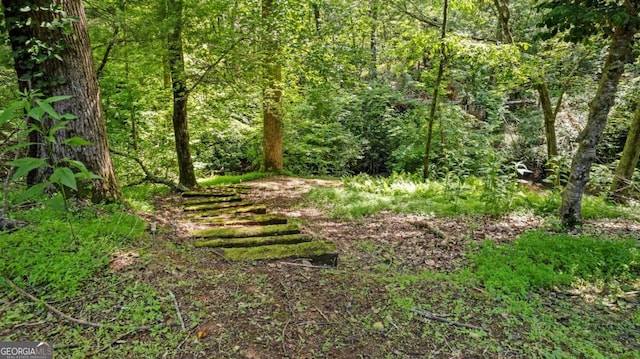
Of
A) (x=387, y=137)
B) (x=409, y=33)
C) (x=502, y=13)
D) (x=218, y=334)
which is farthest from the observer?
(x=387, y=137)

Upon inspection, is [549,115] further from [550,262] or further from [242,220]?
[242,220]

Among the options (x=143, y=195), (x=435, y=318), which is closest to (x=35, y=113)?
(x=435, y=318)

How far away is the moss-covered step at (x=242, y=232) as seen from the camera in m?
4.02

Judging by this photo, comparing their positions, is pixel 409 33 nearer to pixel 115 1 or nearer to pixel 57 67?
pixel 115 1

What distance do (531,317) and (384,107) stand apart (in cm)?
1380

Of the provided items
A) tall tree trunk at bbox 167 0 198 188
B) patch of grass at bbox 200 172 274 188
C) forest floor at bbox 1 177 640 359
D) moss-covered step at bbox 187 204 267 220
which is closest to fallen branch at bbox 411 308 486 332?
forest floor at bbox 1 177 640 359

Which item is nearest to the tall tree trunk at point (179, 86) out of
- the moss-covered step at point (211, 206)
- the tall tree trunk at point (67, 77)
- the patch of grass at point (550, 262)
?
the tall tree trunk at point (67, 77)

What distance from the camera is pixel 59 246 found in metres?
2.82

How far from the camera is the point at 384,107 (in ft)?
52.1

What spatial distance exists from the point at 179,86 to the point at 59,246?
441 cm

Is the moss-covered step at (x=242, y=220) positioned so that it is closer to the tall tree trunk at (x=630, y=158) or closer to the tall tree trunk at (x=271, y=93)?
the tall tree trunk at (x=271, y=93)

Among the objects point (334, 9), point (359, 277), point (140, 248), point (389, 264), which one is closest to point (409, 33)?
point (334, 9)

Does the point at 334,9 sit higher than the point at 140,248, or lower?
higher

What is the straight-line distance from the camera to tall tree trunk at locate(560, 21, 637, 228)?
4195mm
